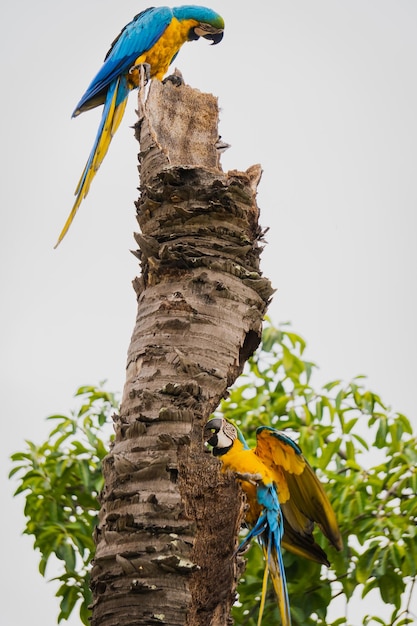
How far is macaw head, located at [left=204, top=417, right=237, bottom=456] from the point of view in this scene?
9.55 ft

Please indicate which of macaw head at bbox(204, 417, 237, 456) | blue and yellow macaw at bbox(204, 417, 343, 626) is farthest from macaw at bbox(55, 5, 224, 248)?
blue and yellow macaw at bbox(204, 417, 343, 626)

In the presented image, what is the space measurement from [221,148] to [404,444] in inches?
67.3

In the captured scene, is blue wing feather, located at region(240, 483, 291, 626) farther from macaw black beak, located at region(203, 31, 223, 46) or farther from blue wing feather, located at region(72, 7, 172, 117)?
macaw black beak, located at region(203, 31, 223, 46)

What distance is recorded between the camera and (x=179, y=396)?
6.70ft

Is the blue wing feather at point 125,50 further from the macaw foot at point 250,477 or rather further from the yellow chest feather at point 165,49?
the macaw foot at point 250,477

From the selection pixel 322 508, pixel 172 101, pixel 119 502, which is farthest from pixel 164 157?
pixel 322 508

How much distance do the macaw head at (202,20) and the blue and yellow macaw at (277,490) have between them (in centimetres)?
285

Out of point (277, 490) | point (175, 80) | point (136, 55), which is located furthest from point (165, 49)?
point (277, 490)

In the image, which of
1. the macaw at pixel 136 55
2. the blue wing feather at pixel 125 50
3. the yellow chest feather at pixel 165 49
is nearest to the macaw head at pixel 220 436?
the macaw at pixel 136 55

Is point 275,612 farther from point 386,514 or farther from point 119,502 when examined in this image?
point 119,502

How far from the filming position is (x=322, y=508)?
2816 millimetres

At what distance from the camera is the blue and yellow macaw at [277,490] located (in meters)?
2.80

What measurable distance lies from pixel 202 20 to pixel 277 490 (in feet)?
10.2

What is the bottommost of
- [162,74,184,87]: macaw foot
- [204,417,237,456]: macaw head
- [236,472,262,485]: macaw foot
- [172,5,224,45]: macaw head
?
[236,472,262,485]: macaw foot
